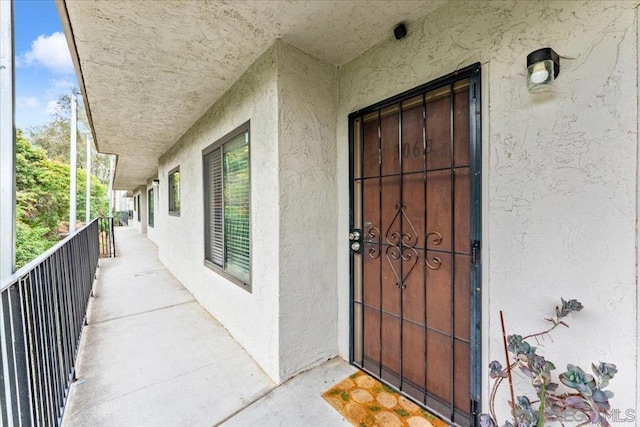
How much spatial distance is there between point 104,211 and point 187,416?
26.0 meters

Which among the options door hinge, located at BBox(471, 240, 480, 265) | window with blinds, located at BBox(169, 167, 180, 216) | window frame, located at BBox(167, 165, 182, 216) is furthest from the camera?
window frame, located at BBox(167, 165, 182, 216)

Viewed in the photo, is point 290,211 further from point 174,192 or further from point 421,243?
point 174,192

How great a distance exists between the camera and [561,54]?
129 centimetres

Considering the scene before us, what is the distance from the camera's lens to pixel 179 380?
7.19ft

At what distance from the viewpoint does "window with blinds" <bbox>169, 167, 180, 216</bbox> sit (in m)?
5.17

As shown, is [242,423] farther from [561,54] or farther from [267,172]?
[561,54]

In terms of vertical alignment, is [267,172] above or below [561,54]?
below

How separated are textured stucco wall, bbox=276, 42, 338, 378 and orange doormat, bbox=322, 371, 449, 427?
39 cm

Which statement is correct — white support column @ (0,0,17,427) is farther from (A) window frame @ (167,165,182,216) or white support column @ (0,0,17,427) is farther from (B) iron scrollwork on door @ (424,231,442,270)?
(A) window frame @ (167,165,182,216)

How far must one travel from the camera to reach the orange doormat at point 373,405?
175cm

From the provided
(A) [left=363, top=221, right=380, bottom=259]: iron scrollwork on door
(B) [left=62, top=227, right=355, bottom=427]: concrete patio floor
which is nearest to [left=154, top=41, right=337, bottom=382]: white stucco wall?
(B) [left=62, top=227, right=355, bottom=427]: concrete patio floor

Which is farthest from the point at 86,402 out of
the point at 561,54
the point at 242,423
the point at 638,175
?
the point at 561,54

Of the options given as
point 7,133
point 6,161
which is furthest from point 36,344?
point 7,133

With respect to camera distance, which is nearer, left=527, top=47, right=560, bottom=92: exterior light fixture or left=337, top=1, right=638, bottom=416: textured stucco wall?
left=337, top=1, right=638, bottom=416: textured stucco wall
